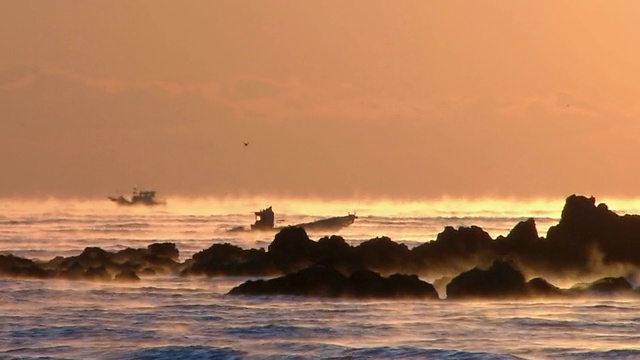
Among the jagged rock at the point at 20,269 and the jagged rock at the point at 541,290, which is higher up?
the jagged rock at the point at 20,269

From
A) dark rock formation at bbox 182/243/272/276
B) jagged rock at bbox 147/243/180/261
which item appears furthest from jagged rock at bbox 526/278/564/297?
jagged rock at bbox 147/243/180/261

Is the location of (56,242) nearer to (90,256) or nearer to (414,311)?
(90,256)

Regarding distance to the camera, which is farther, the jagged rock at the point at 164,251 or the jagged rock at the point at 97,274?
the jagged rock at the point at 164,251

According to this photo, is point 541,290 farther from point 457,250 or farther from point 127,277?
point 127,277

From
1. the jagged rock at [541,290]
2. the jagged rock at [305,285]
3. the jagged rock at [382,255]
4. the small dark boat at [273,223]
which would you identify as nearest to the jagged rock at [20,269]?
the jagged rock at [305,285]

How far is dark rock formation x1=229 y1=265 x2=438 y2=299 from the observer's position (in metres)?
48.2

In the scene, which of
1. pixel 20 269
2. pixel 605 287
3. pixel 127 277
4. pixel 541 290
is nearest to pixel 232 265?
pixel 127 277

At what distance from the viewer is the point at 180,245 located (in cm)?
9562

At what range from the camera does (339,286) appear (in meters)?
49.7

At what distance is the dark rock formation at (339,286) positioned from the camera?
48188mm

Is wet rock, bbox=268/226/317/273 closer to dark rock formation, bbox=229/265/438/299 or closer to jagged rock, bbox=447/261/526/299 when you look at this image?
dark rock formation, bbox=229/265/438/299

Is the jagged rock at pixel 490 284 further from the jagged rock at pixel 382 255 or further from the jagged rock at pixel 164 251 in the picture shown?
the jagged rock at pixel 164 251

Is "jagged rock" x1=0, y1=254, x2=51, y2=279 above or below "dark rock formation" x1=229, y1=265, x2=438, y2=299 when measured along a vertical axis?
above

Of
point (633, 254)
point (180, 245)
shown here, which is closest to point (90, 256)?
point (633, 254)
